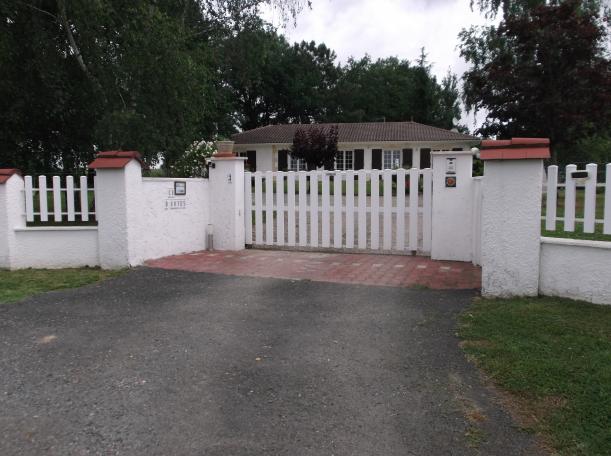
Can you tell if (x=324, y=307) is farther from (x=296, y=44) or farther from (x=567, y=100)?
(x=296, y=44)

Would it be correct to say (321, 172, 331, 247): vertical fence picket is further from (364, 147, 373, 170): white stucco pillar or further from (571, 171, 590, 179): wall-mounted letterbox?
(364, 147, 373, 170): white stucco pillar

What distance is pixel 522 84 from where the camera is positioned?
1944 centimetres

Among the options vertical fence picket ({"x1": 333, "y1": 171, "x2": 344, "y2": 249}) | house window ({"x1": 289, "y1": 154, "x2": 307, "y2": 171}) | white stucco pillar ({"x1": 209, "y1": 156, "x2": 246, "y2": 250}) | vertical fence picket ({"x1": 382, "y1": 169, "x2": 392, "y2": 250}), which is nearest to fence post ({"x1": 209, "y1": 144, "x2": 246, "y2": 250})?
white stucco pillar ({"x1": 209, "y1": 156, "x2": 246, "y2": 250})

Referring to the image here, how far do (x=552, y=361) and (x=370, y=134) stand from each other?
35341 mm

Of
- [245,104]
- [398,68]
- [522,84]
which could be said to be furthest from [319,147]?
[398,68]

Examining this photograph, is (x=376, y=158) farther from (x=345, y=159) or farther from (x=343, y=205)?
(x=343, y=205)

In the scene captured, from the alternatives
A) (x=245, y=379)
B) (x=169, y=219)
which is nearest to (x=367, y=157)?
(x=169, y=219)

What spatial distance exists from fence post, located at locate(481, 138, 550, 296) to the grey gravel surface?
52 cm

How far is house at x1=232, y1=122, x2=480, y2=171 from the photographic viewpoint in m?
35.8

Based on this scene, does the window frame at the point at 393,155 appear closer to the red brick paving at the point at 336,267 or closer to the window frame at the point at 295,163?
the window frame at the point at 295,163

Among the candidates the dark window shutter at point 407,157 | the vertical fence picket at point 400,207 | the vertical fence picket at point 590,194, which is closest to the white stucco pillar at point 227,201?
the vertical fence picket at point 400,207

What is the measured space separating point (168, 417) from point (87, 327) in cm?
208

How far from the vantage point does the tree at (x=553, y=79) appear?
18.9 meters

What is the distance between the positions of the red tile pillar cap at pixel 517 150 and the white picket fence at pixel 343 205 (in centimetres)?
223
